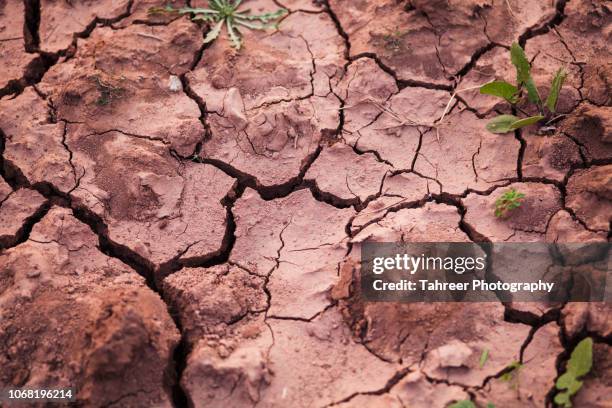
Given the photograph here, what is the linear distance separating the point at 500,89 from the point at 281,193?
1.34 m

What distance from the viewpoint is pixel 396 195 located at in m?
2.88

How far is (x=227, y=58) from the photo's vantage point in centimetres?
327

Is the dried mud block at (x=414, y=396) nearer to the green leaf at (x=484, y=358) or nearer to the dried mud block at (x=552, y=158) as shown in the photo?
the green leaf at (x=484, y=358)

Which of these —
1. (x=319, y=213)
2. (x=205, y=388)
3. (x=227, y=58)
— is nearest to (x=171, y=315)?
(x=205, y=388)

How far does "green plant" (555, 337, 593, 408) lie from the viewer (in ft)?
7.23

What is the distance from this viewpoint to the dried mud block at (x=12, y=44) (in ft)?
10.8

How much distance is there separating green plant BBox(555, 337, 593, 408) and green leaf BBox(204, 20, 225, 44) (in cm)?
263

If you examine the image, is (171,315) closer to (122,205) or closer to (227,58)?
(122,205)

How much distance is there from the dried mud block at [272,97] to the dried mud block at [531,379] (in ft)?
4.80

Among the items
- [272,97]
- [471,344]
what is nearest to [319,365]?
[471,344]

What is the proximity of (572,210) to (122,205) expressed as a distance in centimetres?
232

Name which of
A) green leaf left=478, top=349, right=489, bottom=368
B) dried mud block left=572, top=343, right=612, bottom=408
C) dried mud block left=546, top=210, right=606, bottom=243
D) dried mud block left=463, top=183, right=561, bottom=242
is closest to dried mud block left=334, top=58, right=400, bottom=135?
dried mud block left=463, top=183, right=561, bottom=242

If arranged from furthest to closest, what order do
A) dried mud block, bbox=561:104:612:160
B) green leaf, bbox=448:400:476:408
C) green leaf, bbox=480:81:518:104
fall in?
green leaf, bbox=480:81:518:104, dried mud block, bbox=561:104:612:160, green leaf, bbox=448:400:476:408

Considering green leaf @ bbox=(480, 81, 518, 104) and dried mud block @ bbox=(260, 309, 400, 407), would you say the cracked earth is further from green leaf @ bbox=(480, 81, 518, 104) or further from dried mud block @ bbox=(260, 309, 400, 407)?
green leaf @ bbox=(480, 81, 518, 104)
